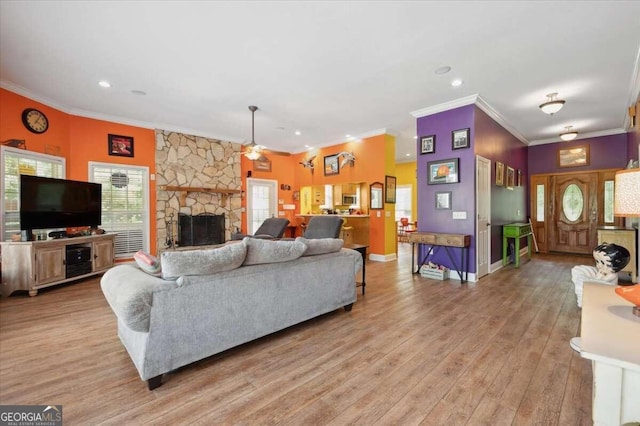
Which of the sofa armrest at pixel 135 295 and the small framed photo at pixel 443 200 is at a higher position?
the small framed photo at pixel 443 200

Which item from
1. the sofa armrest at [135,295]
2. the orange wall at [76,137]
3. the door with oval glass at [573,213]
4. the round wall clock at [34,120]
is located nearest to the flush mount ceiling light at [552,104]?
the door with oval glass at [573,213]

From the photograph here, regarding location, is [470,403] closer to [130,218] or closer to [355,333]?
[355,333]

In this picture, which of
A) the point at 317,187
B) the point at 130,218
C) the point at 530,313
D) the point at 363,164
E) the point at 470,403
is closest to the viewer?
the point at 470,403

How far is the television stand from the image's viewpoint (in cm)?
399

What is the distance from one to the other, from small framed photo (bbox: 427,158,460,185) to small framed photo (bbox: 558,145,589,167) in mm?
4764

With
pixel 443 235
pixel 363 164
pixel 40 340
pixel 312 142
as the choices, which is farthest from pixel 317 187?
pixel 40 340

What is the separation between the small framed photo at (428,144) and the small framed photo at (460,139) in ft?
1.08

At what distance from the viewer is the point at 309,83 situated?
421 centimetres

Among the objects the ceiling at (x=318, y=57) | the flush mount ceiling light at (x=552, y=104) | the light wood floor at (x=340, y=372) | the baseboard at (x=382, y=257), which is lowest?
the light wood floor at (x=340, y=372)

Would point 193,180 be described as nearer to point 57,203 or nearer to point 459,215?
point 57,203

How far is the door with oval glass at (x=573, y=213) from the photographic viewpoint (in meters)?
7.10

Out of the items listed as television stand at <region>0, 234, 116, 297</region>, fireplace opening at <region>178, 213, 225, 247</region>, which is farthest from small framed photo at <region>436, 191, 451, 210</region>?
television stand at <region>0, 234, 116, 297</region>

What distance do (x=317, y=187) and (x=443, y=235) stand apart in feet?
14.2

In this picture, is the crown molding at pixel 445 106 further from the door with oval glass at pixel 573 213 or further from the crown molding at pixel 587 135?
the door with oval glass at pixel 573 213
